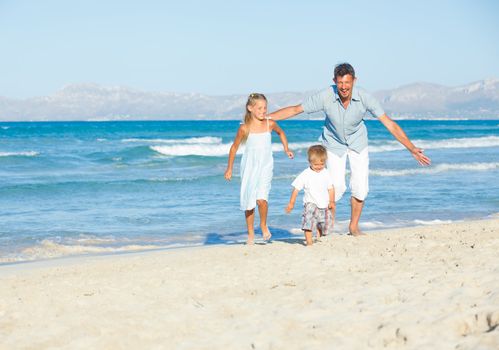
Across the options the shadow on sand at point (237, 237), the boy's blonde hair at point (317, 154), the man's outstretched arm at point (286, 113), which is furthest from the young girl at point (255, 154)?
the shadow on sand at point (237, 237)

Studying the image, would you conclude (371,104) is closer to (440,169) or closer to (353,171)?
(353,171)

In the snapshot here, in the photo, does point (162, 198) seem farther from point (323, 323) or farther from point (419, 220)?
point (323, 323)

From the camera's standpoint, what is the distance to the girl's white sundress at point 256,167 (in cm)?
809

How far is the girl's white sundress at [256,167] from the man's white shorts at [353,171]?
67 centimetres

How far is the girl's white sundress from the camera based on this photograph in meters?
8.09

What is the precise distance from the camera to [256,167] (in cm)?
812

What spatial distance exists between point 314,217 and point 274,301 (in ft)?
8.38

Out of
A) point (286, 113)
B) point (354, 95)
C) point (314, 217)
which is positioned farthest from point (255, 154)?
point (354, 95)

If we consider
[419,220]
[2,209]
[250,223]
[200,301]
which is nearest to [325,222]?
[250,223]

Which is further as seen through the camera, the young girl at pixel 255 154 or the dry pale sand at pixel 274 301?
the young girl at pixel 255 154

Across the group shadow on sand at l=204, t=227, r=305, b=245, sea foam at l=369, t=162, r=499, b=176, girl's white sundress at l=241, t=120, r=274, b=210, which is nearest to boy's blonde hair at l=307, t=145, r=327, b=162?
girl's white sundress at l=241, t=120, r=274, b=210

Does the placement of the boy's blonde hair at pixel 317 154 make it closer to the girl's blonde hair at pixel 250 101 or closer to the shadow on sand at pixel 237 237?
the girl's blonde hair at pixel 250 101

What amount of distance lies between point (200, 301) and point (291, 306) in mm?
750

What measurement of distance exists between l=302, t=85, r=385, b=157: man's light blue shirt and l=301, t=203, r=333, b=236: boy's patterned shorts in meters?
0.69
